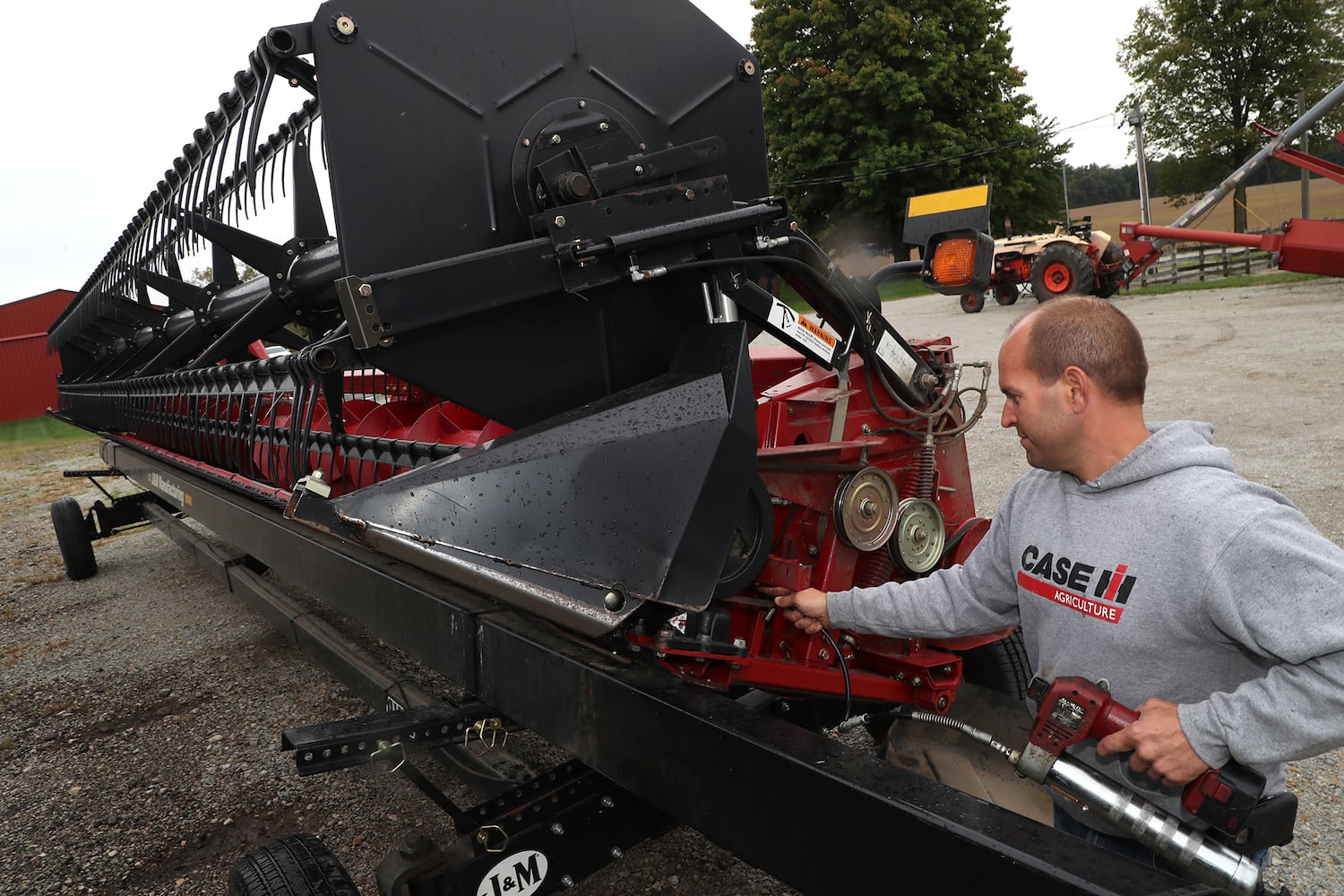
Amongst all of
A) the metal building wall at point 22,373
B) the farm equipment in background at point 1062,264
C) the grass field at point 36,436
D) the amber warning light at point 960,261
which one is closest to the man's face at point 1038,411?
the amber warning light at point 960,261

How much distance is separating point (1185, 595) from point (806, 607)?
0.85 meters

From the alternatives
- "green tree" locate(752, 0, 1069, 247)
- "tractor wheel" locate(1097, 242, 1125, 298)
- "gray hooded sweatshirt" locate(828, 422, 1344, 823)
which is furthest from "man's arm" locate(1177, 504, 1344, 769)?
"green tree" locate(752, 0, 1069, 247)

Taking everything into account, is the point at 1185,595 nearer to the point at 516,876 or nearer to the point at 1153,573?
the point at 1153,573

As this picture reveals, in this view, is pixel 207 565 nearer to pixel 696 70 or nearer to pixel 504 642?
pixel 504 642

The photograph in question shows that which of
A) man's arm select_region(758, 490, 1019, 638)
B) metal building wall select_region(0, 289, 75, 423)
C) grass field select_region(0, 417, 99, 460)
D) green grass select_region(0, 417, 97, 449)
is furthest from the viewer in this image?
metal building wall select_region(0, 289, 75, 423)

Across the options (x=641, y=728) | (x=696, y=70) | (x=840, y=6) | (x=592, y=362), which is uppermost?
(x=840, y=6)

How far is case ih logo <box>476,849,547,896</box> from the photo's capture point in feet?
5.77

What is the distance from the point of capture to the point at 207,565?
4801 millimetres

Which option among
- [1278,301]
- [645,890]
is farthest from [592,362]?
[1278,301]

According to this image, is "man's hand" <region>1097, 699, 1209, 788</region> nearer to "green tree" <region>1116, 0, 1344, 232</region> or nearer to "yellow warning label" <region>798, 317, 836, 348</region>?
"yellow warning label" <region>798, 317, 836, 348</region>

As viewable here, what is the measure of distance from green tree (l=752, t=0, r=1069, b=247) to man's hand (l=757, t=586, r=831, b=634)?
27510 mm

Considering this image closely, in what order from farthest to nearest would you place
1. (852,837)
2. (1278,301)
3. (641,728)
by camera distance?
1. (1278,301)
2. (641,728)
3. (852,837)

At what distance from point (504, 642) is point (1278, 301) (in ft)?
58.1

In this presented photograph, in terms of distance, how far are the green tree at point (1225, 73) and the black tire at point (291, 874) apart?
34.9m
